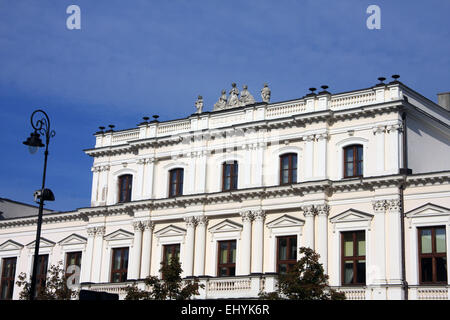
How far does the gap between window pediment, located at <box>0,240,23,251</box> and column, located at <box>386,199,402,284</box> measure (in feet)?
93.4

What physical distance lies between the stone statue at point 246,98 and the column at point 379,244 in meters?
10.9

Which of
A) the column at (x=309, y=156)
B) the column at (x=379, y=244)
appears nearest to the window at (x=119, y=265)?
the column at (x=309, y=156)

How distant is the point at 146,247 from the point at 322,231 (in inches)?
479

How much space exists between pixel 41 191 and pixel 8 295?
93.9 feet

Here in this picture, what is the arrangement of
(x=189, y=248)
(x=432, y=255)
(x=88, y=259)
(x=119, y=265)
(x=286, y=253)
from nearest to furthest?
(x=432, y=255) < (x=286, y=253) < (x=189, y=248) < (x=119, y=265) < (x=88, y=259)

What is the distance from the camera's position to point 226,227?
43938mm

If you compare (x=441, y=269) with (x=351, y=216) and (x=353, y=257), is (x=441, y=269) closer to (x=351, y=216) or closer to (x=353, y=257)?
(x=353, y=257)

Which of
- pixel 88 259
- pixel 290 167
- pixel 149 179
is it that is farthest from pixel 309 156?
pixel 88 259

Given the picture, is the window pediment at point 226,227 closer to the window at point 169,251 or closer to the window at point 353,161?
the window at point 169,251

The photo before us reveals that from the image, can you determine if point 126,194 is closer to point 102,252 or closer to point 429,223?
point 102,252

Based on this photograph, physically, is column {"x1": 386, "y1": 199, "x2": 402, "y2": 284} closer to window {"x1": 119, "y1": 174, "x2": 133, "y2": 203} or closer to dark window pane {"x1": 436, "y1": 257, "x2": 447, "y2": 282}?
dark window pane {"x1": 436, "y1": 257, "x2": 447, "y2": 282}

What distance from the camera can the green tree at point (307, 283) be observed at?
1355 inches

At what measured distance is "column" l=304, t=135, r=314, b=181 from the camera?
136 feet

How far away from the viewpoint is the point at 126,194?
4903cm
